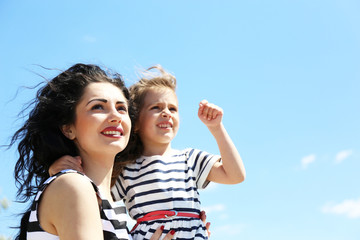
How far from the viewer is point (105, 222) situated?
3148mm

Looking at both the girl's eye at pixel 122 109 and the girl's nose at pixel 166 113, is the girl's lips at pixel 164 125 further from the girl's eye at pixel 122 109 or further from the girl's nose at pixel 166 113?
the girl's eye at pixel 122 109

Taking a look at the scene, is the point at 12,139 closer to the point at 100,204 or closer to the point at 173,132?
the point at 100,204

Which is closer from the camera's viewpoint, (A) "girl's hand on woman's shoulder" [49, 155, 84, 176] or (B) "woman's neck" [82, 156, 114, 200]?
(A) "girl's hand on woman's shoulder" [49, 155, 84, 176]

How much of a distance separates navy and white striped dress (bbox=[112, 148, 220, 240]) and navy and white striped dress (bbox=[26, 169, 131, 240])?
0.56 m

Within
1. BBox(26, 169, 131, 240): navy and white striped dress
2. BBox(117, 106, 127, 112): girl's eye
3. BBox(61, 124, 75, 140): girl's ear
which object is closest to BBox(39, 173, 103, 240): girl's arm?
BBox(26, 169, 131, 240): navy and white striped dress

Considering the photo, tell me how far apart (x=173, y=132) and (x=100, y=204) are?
4.73ft

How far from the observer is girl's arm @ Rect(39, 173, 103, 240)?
8.68ft

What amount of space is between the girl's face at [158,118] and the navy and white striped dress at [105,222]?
1006mm

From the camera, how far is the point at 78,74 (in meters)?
3.64

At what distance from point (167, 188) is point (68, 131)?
113 cm

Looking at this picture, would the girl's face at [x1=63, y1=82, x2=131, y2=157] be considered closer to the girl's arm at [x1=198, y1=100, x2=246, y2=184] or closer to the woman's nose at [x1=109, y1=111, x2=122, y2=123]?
the woman's nose at [x1=109, y1=111, x2=122, y2=123]

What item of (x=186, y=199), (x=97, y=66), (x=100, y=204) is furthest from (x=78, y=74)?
(x=186, y=199)

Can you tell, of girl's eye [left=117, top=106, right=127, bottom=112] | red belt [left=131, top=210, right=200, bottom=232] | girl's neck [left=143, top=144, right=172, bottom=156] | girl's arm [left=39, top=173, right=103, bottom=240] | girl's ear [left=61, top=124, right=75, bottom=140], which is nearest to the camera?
girl's arm [left=39, top=173, right=103, bottom=240]

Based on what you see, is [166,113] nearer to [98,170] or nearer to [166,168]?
[166,168]
